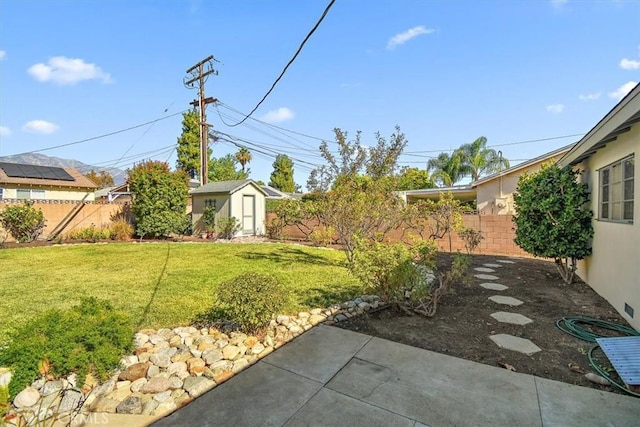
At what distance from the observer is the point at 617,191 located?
4.45 m

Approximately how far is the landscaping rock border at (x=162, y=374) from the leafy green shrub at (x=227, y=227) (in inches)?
426

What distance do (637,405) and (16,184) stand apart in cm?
2284

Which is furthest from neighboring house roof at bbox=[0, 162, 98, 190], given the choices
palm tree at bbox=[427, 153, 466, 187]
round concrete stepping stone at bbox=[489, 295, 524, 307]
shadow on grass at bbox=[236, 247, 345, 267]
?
palm tree at bbox=[427, 153, 466, 187]

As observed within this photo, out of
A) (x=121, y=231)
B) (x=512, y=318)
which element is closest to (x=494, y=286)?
(x=512, y=318)

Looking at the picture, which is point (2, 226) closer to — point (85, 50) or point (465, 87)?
point (85, 50)

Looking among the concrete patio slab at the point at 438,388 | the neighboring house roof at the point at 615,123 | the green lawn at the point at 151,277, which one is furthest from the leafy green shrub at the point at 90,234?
the neighboring house roof at the point at 615,123

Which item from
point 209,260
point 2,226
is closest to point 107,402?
point 209,260

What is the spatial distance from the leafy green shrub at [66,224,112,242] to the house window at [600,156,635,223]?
16.0 metres

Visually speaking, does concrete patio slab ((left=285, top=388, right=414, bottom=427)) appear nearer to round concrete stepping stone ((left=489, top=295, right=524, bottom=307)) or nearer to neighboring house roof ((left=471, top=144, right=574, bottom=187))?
round concrete stepping stone ((left=489, top=295, right=524, bottom=307))

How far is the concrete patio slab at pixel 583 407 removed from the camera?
2.02m

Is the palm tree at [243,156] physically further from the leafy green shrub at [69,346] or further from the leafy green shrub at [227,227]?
the leafy green shrub at [69,346]

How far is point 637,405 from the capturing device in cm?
218

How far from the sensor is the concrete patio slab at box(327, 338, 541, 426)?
2100 mm

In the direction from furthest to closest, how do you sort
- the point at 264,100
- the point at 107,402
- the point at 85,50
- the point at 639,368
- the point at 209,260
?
the point at 85,50 < the point at 209,260 < the point at 264,100 < the point at 639,368 < the point at 107,402
